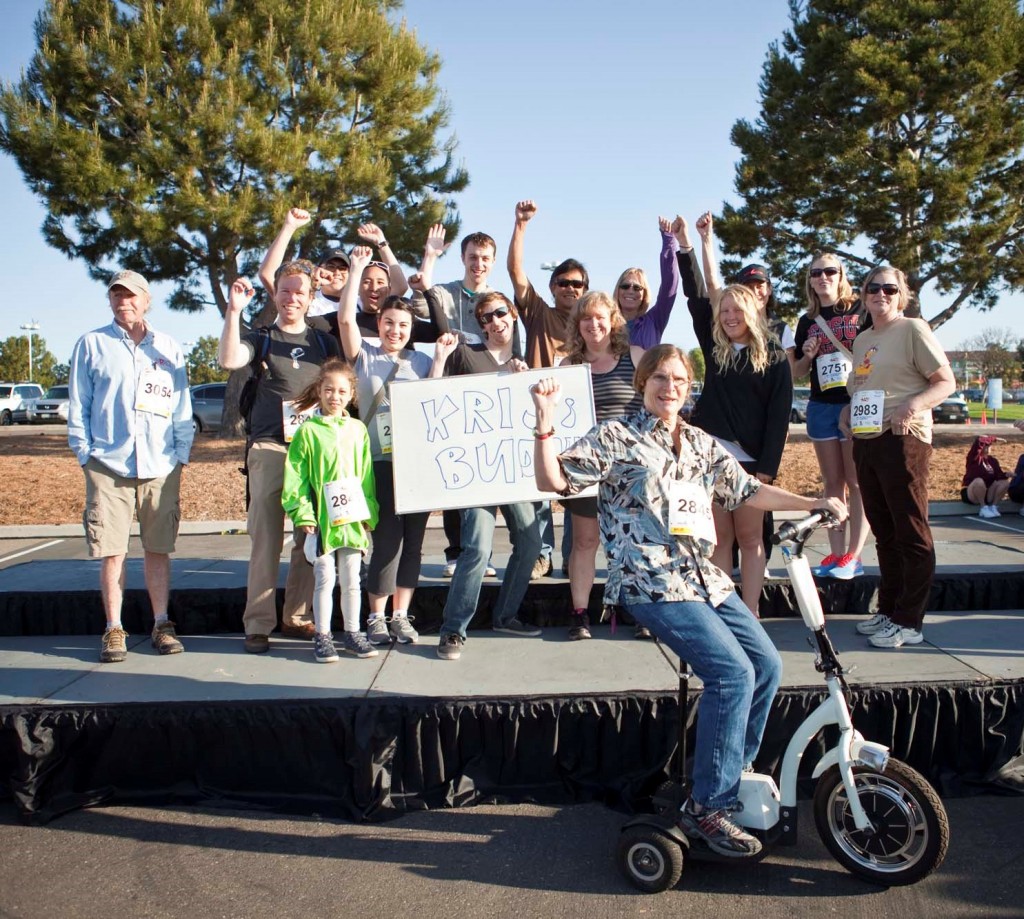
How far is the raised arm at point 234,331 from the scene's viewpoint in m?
4.31

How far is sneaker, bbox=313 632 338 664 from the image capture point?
427 centimetres

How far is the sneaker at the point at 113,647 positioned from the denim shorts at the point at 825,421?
13.1 feet

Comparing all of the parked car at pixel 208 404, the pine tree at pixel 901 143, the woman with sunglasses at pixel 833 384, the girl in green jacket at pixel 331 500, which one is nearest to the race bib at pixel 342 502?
the girl in green jacket at pixel 331 500

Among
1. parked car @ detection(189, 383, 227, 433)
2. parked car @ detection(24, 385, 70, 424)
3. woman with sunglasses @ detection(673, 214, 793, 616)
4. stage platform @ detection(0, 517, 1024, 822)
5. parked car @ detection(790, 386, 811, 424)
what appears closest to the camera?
stage platform @ detection(0, 517, 1024, 822)

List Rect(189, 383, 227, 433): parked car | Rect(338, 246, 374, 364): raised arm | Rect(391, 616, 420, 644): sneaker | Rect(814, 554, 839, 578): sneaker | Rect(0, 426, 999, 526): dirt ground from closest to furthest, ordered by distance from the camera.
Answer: Rect(391, 616, 420, 644): sneaker < Rect(338, 246, 374, 364): raised arm < Rect(814, 554, 839, 578): sneaker < Rect(0, 426, 999, 526): dirt ground < Rect(189, 383, 227, 433): parked car

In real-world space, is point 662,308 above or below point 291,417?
above

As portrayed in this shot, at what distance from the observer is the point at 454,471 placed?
4.51 metres

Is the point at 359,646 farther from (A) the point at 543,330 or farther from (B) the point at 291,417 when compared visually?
(A) the point at 543,330

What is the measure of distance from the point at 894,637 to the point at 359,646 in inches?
103

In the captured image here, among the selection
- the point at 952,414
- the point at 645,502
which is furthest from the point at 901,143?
the point at 645,502

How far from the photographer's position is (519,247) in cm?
545

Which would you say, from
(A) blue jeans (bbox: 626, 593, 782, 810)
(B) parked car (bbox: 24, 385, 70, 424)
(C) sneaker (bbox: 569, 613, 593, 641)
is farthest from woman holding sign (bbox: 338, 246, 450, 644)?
(B) parked car (bbox: 24, 385, 70, 424)

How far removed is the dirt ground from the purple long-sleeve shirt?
6834 millimetres

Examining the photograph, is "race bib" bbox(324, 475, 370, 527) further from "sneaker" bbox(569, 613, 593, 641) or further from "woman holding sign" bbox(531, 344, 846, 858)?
"woman holding sign" bbox(531, 344, 846, 858)
